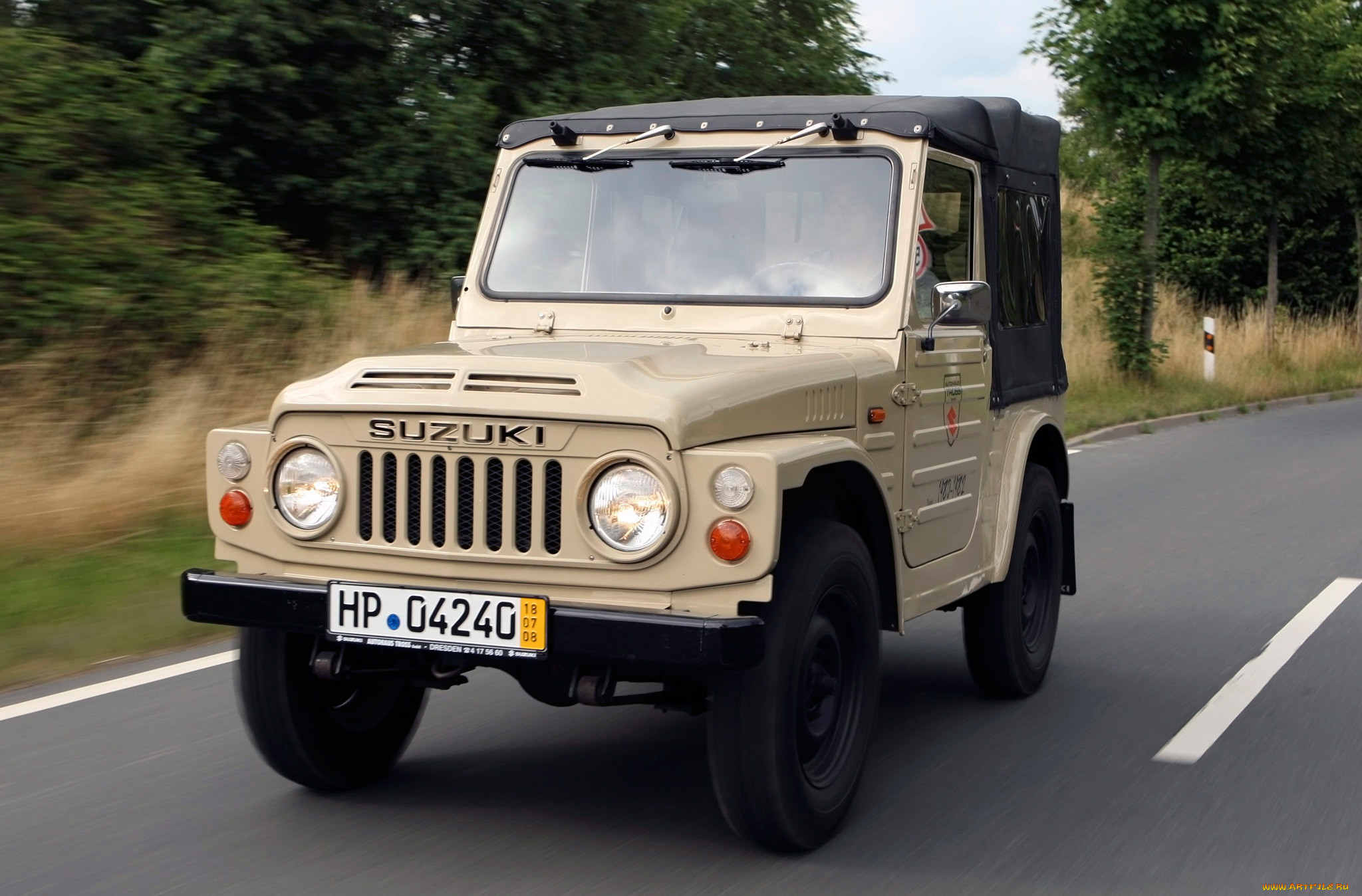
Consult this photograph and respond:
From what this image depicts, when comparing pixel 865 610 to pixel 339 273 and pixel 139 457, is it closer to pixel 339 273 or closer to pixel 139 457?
pixel 139 457

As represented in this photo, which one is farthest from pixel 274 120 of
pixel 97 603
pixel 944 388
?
pixel 944 388

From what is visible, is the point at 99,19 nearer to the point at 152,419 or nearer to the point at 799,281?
the point at 152,419

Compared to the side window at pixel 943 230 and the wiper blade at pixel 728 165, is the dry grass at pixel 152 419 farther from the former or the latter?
the side window at pixel 943 230

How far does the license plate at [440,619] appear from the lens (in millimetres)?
3945

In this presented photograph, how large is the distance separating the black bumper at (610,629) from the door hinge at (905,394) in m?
1.28

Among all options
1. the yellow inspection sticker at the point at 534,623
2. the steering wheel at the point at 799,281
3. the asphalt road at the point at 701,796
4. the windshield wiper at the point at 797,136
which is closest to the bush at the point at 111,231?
the asphalt road at the point at 701,796

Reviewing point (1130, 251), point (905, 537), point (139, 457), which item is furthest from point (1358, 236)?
point (905, 537)

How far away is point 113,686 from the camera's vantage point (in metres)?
6.04

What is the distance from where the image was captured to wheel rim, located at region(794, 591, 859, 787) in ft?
13.8

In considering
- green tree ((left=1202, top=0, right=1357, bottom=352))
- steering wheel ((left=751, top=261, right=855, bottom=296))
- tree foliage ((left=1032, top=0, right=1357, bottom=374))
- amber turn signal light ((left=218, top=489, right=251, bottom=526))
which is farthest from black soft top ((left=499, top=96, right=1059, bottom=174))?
green tree ((left=1202, top=0, right=1357, bottom=352))

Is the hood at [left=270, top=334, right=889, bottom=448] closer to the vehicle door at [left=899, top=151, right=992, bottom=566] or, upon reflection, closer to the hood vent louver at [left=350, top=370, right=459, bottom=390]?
the hood vent louver at [left=350, top=370, right=459, bottom=390]

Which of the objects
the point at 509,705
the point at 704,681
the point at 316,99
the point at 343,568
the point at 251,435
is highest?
the point at 316,99

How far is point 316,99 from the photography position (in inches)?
642

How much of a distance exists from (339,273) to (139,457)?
22.9 ft
